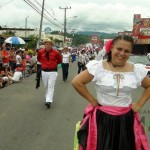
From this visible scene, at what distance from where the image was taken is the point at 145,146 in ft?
12.7

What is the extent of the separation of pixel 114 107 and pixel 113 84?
0.23 m

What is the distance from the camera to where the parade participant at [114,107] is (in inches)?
151

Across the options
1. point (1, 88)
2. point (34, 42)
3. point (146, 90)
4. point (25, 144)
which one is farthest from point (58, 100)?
point (34, 42)

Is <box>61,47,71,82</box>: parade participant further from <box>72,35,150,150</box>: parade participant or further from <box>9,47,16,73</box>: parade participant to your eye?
<box>72,35,150,150</box>: parade participant

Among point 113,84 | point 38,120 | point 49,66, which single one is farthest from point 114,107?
point 49,66

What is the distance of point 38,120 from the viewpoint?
8289 millimetres

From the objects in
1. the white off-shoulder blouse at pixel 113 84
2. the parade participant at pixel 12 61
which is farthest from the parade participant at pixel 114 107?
the parade participant at pixel 12 61

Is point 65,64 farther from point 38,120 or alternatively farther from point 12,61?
point 38,120

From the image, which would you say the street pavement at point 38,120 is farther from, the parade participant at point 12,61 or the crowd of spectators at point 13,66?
the parade participant at point 12,61

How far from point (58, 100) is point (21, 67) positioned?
26.2 ft

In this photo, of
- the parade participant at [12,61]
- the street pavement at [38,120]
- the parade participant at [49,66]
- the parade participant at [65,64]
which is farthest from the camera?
the parade participant at [12,61]

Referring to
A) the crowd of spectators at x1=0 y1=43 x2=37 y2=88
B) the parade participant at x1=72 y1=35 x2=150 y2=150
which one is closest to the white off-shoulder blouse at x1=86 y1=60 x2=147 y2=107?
the parade participant at x1=72 y1=35 x2=150 y2=150

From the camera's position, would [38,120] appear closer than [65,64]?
Yes

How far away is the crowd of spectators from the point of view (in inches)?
618
